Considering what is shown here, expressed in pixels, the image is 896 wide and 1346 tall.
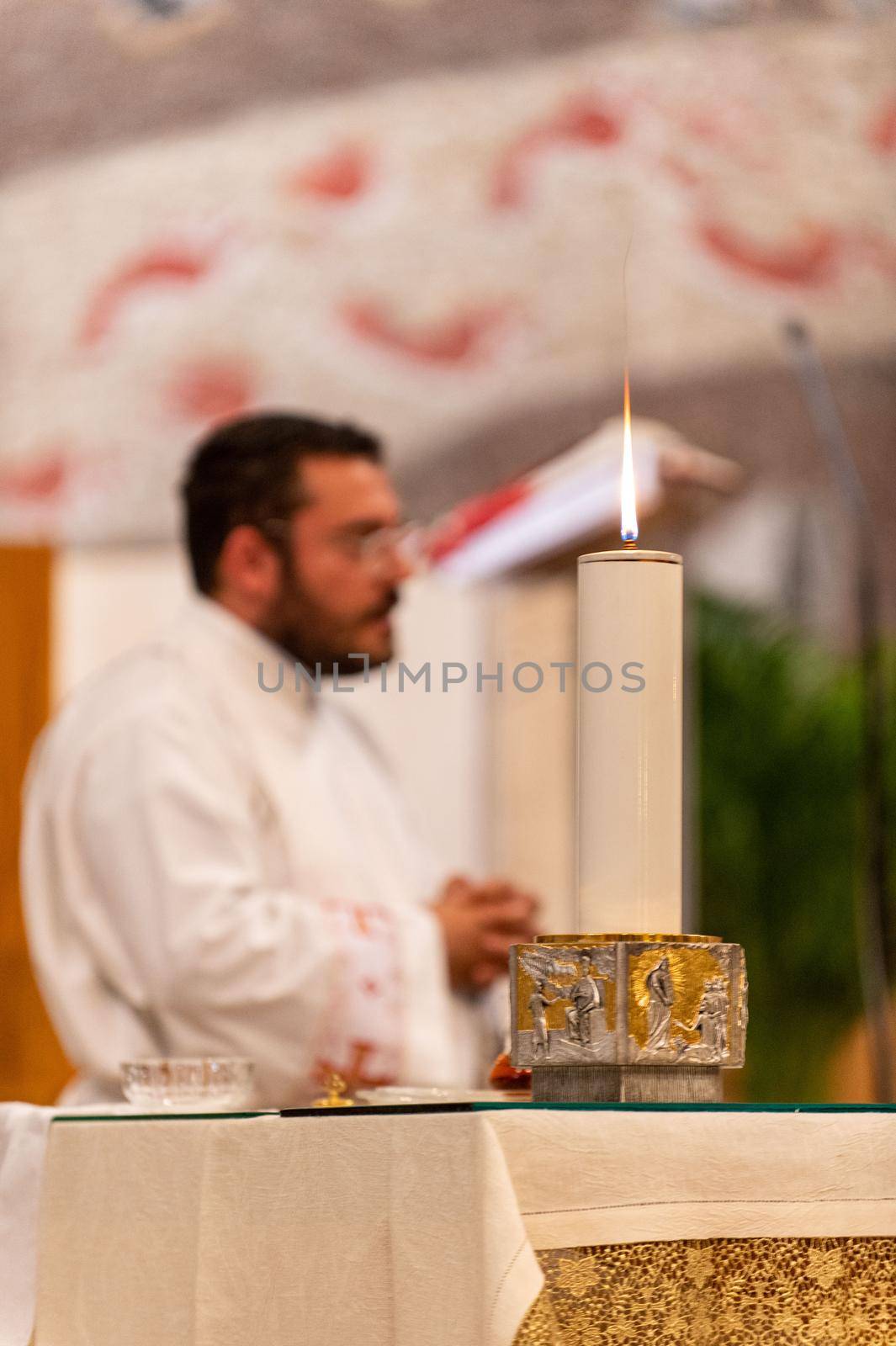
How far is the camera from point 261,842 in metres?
2.08

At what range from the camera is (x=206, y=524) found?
2.36 m

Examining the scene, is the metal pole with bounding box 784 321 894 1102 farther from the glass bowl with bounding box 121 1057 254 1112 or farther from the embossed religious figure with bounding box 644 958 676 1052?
the embossed religious figure with bounding box 644 958 676 1052

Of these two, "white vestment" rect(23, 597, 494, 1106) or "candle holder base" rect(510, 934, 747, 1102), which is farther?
"white vestment" rect(23, 597, 494, 1106)

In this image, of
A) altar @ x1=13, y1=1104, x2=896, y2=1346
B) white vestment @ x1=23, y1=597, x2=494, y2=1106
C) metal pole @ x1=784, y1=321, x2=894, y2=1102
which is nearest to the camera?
altar @ x1=13, y1=1104, x2=896, y2=1346

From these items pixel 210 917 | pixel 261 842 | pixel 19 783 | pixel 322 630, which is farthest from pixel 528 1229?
pixel 19 783

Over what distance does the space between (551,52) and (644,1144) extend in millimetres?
4874

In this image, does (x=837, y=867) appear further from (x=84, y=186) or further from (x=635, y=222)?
(x=84, y=186)

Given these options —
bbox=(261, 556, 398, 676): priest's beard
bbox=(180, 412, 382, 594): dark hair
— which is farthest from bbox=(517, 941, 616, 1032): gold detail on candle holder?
bbox=(180, 412, 382, 594): dark hair

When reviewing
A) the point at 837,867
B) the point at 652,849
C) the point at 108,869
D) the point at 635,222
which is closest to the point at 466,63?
the point at 635,222

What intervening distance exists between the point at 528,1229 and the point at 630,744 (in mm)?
227

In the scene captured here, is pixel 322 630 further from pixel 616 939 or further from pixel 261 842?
pixel 616 939

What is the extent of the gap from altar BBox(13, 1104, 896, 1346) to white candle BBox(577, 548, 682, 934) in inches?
4.0

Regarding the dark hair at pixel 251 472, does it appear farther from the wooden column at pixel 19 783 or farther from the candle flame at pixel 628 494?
the wooden column at pixel 19 783

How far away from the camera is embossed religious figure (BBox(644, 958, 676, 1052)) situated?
0.89m
